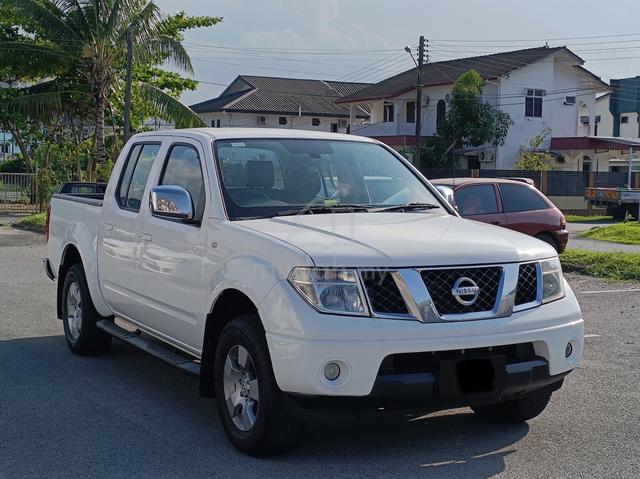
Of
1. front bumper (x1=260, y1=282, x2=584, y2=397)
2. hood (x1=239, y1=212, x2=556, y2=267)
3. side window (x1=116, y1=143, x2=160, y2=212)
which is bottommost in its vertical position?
front bumper (x1=260, y1=282, x2=584, y2=397)

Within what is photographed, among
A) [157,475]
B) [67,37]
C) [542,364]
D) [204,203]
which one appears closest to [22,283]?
[204,203]

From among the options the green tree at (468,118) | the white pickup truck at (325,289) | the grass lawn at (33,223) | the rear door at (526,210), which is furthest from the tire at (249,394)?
the green tree at (468,118)

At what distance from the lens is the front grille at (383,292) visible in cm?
464

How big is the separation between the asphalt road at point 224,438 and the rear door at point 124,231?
69 centimetres

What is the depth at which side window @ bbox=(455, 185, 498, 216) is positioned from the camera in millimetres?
13250

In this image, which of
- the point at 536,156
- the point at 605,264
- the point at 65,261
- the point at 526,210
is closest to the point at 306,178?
the point at 65,261

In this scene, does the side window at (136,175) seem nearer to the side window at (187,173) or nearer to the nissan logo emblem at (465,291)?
the side window at (187,173)

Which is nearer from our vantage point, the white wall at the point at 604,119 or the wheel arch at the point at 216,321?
the wheel arch at the point at 216,321

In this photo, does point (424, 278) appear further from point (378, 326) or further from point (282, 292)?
point (282, 292)

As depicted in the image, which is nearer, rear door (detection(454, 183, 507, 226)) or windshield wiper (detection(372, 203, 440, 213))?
windshield wiper (detection(372, 203, 440, 213))

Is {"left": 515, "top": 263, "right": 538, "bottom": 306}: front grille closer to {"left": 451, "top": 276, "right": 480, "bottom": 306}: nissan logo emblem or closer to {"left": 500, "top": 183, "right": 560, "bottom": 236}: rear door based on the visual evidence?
{"left": 451, "top": 276, "right": 480, "bottom": 306}: nissan logo emblem

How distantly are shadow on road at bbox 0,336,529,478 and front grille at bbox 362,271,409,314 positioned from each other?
0.93 m

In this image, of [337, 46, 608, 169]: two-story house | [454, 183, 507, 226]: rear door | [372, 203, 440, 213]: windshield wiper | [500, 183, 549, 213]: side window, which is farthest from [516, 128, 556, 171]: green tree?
[372, 203, 440, 213]: windshield wiper

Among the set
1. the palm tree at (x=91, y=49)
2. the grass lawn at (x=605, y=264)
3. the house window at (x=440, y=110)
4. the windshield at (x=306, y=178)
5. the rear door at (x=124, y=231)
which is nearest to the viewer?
the windshield at (x=306, y=178)
